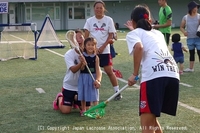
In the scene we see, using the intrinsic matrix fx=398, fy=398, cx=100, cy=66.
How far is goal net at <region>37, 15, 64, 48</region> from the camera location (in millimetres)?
18016

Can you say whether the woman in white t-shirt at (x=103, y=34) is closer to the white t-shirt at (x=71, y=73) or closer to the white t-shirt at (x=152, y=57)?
the white t-shirt at (x=71, y=73)

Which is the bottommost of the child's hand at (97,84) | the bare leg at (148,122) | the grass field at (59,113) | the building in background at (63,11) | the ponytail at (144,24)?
the grass field at (59,113)

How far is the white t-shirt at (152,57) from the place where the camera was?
13.8 feet

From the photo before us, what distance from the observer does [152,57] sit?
4246mm

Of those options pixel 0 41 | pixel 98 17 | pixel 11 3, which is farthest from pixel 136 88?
pixel 11 3

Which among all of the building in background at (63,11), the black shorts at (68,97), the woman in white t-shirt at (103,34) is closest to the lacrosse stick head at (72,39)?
the black shorts at (68,97)

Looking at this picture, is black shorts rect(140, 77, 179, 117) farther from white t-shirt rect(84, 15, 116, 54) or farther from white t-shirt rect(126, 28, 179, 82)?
white t-shirt rect(84, 15, 116, 54)

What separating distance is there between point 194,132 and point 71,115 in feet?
6.70

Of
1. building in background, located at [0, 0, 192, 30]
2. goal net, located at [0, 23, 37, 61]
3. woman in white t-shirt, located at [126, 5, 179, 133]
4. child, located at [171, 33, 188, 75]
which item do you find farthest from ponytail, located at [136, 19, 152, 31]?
building in background, located at [0, 0, 192, 30]

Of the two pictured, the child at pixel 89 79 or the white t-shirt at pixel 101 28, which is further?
the white t-shirt at pixel 101 28

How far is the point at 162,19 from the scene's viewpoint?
1112 cm

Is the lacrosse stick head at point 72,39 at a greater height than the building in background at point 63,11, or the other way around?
the building in background at point 63,11

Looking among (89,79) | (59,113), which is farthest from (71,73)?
(59,113)

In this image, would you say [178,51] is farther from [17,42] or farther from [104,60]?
[17,42]
